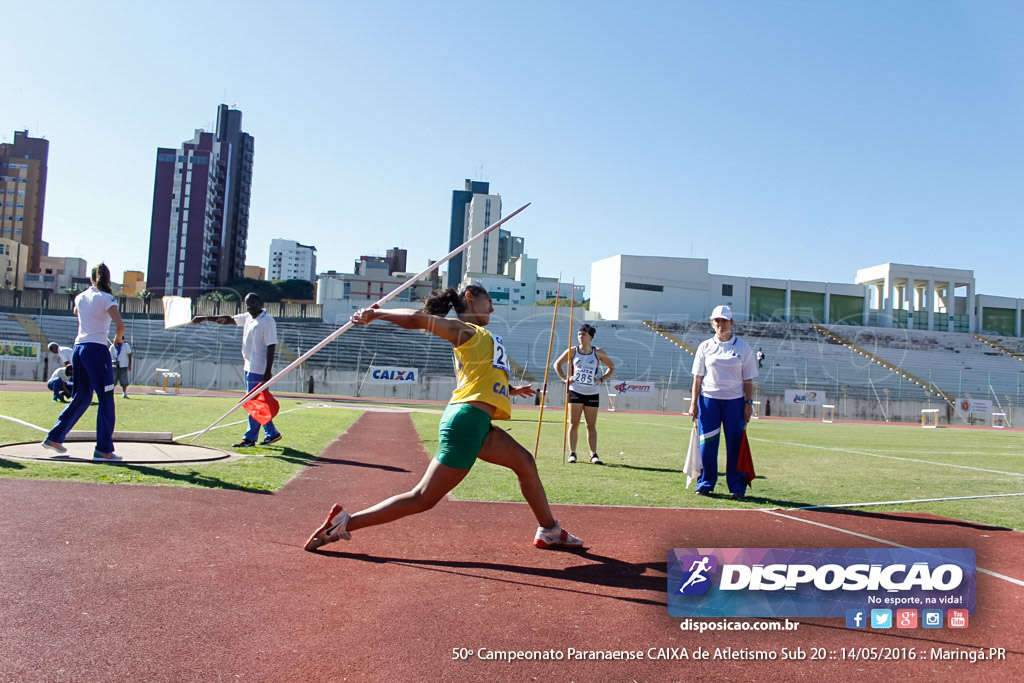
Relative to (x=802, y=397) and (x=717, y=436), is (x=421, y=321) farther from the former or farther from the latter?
(x=802, y=397)

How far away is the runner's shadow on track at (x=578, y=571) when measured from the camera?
3807mm

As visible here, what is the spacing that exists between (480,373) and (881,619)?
7.40 feet

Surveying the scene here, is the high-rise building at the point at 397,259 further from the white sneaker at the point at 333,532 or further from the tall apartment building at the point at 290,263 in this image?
the white sneaker at the point at 333,532

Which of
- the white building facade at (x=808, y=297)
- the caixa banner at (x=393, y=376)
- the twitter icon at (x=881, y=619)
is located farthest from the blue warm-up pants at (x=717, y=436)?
the white building facade at (x=808, y=297)

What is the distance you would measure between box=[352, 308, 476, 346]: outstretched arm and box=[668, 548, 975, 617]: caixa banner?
1734mm

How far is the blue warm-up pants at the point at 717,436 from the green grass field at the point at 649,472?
0.20 meters

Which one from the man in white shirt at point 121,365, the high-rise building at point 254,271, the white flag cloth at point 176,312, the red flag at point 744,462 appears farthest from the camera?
the high-rise building at point 254,271

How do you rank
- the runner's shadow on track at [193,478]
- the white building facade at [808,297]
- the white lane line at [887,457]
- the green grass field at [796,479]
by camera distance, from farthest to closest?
the white building facade at [808,297], the white lane line at [887,457], the green grass field at [796,479], the runner's shadow on track at [193,478]

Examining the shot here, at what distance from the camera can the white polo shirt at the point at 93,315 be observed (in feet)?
23.2

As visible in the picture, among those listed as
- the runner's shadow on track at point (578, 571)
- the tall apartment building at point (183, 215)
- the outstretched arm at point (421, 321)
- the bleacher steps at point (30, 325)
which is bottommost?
the runner's shadow on track at point (578, 571)

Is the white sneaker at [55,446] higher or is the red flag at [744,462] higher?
the red flag at [744,462]

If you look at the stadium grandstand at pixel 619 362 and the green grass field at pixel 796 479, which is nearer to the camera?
the green grass field at pixel 796 479

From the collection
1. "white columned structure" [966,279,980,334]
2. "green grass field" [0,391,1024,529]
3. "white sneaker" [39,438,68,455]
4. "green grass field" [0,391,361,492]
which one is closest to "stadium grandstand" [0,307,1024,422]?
"white columned structure" [966,279,980,334]

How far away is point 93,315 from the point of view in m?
7.06
